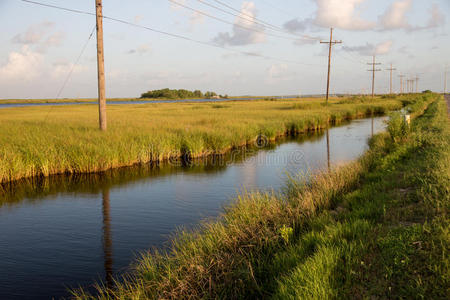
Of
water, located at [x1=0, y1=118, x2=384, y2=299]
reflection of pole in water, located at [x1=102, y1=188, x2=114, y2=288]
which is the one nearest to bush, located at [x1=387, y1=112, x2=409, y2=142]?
water, located at [x1=0, y1=118, x2=384, y2=299]

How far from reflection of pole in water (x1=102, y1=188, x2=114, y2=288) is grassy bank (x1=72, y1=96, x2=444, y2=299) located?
0.55 meters

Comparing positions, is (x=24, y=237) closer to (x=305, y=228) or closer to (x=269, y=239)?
(x=269, y=239)

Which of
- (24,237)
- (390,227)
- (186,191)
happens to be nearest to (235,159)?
(186,191)

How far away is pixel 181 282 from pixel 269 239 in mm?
1877

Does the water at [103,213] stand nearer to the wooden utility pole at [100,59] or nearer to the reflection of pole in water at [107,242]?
the reflection of pole in water at [107,242]

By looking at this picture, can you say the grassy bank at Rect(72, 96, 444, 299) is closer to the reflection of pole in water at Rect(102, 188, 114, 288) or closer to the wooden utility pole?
the reflection of pole in water at Rect(102, 188, 114, 288)

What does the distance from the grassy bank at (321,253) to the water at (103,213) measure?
47.1 inches

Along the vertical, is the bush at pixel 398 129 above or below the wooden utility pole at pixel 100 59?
below

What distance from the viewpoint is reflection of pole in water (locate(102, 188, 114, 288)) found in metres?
6.22

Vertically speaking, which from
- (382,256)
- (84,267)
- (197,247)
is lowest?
(84,267)

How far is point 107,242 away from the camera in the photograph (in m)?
7.66

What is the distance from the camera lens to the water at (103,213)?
20.9ft

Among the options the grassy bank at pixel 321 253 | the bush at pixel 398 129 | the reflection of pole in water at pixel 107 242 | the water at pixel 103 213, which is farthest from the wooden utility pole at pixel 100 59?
the bush at pixel 398 129

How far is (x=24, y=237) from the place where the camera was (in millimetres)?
7930
